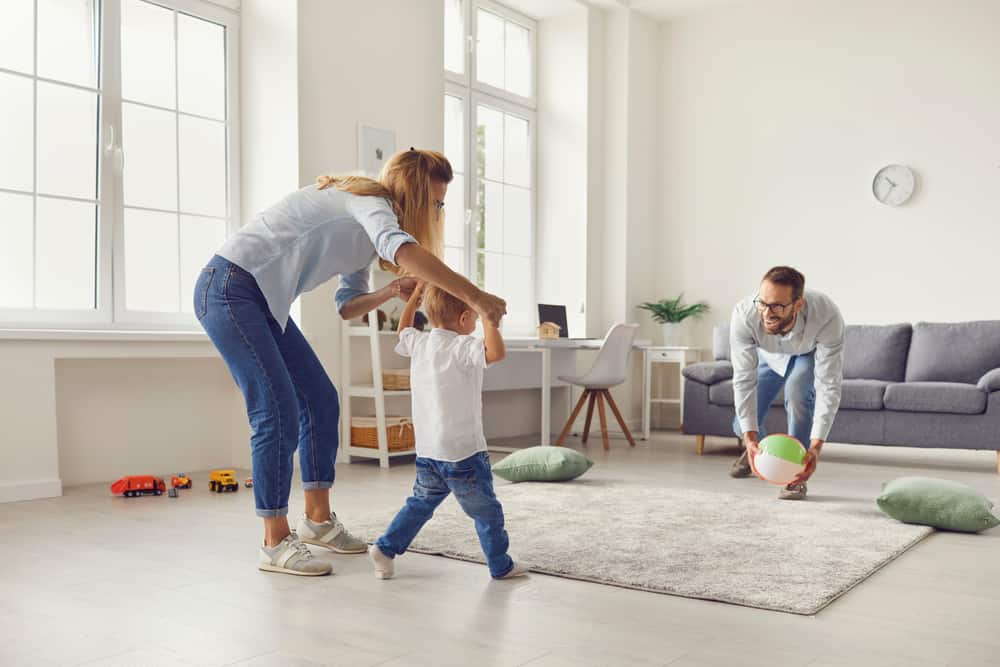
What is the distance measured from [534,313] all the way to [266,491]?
5074mm

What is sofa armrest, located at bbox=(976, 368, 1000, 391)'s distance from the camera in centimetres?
521

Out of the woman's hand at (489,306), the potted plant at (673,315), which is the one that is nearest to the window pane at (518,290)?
the potted plant at (673,315)

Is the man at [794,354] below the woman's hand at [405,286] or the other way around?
below

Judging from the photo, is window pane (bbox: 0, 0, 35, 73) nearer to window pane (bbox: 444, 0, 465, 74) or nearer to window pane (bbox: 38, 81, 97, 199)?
window pane (bbox: 38, 81, 97, 199)

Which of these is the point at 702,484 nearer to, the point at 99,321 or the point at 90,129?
the point at 99,321

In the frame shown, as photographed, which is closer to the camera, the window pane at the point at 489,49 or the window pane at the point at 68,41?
the window pane at the point at 68,41

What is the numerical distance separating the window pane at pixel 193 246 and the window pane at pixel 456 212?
6.24 ft

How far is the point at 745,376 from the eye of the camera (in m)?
3.93

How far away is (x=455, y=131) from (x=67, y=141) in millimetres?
2882

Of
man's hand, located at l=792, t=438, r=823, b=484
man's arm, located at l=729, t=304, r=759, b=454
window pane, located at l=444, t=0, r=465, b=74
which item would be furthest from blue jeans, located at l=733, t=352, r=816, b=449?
window pane, located at l=444, t=0, r=465, b=74

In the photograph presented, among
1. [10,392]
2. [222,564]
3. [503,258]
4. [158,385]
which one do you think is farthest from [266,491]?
[503,258]

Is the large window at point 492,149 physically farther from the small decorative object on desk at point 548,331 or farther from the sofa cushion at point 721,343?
the sofa cushion at point 721,343

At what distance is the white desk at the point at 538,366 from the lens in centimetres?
595

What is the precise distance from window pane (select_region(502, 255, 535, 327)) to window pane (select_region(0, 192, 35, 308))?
365 centimetres
